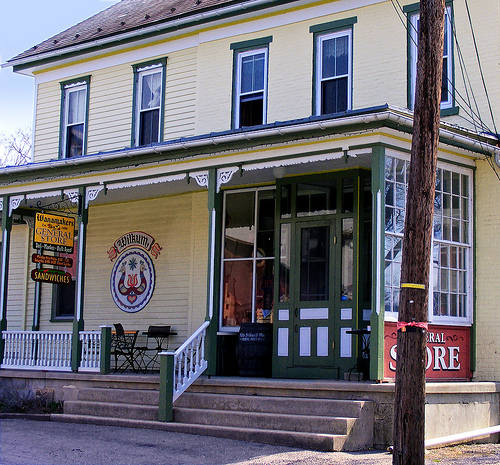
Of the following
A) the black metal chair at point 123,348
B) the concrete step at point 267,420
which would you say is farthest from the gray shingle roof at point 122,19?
the concrete step at point 267,420

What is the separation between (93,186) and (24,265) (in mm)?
5471

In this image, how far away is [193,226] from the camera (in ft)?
58.5

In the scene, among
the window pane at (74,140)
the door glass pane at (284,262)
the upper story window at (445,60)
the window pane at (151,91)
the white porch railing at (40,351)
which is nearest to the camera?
the upper story window at (445,60)

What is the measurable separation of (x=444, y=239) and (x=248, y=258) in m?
4.13

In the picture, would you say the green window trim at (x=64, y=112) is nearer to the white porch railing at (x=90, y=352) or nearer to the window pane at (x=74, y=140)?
the window pane at (x=74, y=140)

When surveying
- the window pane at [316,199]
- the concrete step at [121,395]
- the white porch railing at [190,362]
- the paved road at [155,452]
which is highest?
the window pane at [316,199]

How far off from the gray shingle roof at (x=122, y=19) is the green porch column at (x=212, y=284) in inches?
200

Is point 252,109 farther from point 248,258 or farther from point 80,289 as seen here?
point 80,289

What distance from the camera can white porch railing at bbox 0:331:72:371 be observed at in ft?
54.1

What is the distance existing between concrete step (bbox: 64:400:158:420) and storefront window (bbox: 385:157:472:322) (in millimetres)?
4218

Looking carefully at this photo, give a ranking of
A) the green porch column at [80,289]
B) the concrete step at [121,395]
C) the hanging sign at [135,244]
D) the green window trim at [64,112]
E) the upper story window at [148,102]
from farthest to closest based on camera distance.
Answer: the green window trim at [64,112] < the upper story window at [148,102] < the hanging sign at [135,244] < the green porch column at [80,289] < the concrete step at [121,395]

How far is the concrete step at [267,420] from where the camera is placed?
11.7 meters

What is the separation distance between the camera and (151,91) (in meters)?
19.6

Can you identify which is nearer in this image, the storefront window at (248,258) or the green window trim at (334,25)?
the storefront window at (248,258)
